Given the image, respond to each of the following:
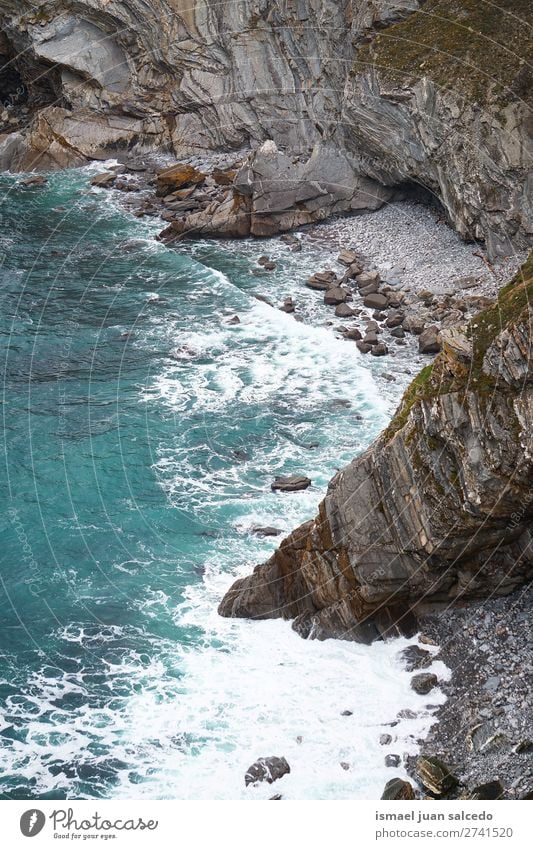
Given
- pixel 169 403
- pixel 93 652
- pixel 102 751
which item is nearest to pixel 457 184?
pixel 169 403

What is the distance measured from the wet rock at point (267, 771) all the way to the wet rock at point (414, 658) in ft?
16.0

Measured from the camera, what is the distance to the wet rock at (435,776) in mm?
23875

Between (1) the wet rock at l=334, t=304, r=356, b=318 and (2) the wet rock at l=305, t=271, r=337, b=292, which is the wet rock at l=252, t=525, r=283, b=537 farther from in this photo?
(2) the wet rock at l=305, t=271, r=337, b=292

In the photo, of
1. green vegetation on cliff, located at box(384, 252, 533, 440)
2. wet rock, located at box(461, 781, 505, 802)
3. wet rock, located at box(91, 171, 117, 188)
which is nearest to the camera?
wet rock, located at box(461, 781, 505, 802)

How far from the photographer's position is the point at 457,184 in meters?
53.0

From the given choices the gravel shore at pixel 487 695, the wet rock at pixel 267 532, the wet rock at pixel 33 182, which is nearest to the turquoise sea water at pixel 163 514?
the wet rock at pixel 267 532

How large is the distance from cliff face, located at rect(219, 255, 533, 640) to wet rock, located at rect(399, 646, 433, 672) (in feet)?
3.04

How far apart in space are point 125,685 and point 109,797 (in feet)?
13.9

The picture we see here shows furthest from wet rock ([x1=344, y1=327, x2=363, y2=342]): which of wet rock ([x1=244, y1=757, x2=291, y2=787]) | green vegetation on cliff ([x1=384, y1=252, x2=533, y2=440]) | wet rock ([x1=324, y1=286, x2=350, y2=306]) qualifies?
wet rock ([x1=244, y1=757, x2=291, y2=787])

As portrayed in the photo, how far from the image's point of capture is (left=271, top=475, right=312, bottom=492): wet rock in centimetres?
3859

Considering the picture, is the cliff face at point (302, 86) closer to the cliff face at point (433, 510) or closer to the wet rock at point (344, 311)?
the wet rock at point (344, 311)

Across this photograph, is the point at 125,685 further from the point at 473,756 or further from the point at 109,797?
the point at 473,756

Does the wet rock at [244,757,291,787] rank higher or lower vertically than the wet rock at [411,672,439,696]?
lower

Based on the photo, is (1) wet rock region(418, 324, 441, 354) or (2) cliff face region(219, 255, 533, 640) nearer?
(2) cliff face region(219, 255, 533, 640)
